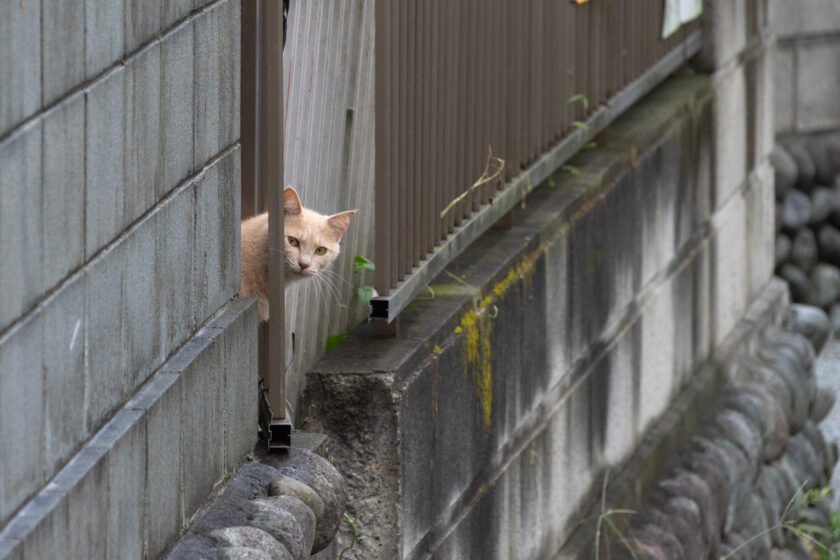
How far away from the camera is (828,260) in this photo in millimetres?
13461

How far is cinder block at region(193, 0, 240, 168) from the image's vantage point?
341 cm

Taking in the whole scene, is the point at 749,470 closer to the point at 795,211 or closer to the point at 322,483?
the point at 322,483

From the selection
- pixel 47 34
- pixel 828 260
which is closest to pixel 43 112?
pixel 47 34

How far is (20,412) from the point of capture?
98.8 inches

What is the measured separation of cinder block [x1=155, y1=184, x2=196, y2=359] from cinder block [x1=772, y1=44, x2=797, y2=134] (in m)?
11.0

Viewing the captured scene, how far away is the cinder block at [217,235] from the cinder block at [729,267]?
18.6 feet

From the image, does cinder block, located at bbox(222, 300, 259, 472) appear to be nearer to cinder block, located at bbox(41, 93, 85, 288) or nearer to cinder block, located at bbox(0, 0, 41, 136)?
cinder block, located at bbox(41, 93, 85, 288)

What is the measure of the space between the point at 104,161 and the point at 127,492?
66 centimetres

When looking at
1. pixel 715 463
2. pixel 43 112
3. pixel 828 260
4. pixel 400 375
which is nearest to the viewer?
pixel 43 112

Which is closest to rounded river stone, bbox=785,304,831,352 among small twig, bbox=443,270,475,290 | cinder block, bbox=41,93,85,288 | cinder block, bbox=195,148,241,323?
small twig, bbox=443,270,475,290

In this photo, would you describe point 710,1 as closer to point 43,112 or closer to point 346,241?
point 346,241

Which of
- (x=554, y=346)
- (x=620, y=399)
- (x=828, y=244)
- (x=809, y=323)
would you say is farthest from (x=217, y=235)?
(x=828, y=244)

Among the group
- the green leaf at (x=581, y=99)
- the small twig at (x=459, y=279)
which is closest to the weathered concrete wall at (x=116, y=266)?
the small twig at (x=459, y=279)

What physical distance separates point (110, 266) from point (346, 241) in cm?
188
